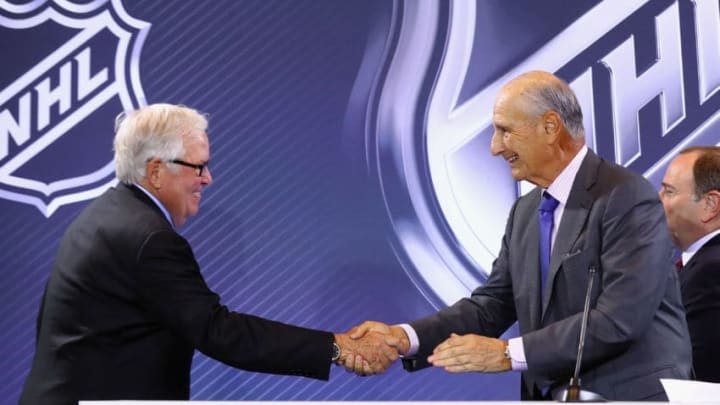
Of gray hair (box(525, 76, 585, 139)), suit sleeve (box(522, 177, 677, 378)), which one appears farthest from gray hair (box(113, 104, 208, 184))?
suit sleeve (box(522, 177, 677, 378))

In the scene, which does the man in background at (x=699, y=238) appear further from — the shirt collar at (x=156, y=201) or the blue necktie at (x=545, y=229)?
the shirt collar at (x=156, y=201)

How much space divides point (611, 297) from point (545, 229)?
0.33 meters

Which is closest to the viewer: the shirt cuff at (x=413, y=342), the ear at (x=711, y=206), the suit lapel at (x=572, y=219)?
the suit lapel at (x=572, y=219)

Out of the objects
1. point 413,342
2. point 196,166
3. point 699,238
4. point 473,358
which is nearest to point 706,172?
point 699,238

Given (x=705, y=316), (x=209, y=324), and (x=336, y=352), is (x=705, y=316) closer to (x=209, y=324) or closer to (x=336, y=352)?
(x=336, y=352)

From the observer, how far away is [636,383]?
123 inches

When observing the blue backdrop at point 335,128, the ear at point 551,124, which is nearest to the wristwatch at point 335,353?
the ear at point 551,124

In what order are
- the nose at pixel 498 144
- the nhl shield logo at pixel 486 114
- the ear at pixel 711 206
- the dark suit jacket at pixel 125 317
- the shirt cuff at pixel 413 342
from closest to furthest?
1. the dark suit jacket at pixel 125 317
2. the nose at pixel 498 144
3. the shirt cuff at pixel 413 342
4. the ear at pixel 711 206
5. the nhl shield logo at pixel 486 114

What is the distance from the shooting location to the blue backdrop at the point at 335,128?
14.9 ft

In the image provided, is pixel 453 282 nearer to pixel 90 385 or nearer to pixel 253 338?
pixel 253 338

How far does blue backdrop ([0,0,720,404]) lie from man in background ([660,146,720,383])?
45cm

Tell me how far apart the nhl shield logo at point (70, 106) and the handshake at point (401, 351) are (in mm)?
1495

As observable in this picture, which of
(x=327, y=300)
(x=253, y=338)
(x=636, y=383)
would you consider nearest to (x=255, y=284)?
(x=327, y=300)

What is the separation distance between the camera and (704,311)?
3.70m
